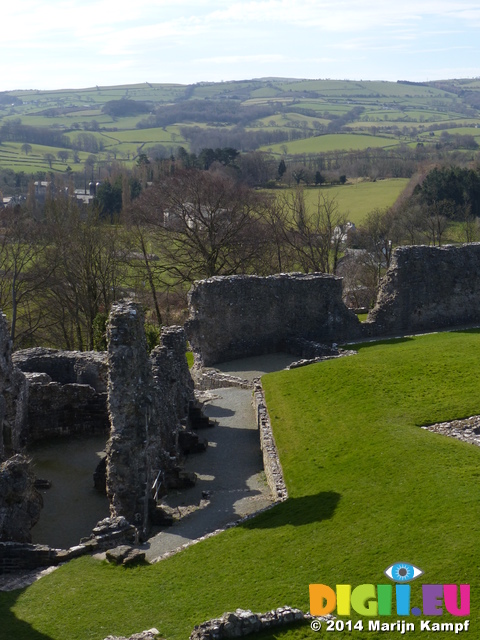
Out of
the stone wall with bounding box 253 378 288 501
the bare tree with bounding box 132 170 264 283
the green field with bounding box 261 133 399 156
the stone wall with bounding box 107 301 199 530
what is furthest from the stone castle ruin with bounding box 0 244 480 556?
the green field with bounding box 261 133 399 156

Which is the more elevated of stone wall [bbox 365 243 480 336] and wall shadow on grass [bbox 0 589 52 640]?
stone wall [bbox 365 243 480 336]

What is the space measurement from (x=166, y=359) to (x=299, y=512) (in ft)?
28.5

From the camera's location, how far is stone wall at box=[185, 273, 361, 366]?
35375 millimetres

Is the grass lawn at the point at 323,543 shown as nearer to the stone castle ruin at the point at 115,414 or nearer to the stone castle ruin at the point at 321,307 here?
the stone castle ruin at the point at 115,414

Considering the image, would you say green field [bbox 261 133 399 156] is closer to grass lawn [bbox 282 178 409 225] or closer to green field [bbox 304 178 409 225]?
grass lawn [bbox 282 178 409 225]

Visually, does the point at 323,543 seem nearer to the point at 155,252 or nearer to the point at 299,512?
the point at 299,512

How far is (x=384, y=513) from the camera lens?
58.7 feet

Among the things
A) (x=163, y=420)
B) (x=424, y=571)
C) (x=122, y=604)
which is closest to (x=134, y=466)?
(x=163, y=420)

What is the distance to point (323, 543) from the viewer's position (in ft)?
56.3

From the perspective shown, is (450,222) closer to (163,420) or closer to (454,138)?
(163,420)

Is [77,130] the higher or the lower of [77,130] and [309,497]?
the higher

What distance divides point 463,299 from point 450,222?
31.6 meters

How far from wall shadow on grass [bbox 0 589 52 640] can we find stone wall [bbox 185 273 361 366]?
19383 millimetres

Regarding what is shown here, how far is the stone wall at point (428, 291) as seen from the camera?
1451 inches
